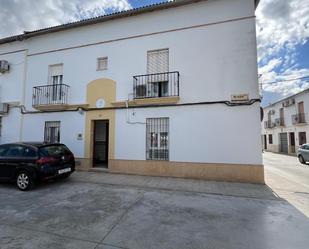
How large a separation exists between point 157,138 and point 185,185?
7.58 ft

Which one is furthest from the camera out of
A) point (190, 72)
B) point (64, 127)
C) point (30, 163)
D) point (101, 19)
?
point (64, 127)

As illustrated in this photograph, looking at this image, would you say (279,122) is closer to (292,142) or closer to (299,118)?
(292,142)

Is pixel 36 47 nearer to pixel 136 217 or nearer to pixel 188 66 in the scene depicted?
pixel 188 66

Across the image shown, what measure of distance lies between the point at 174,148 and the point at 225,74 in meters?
3.42

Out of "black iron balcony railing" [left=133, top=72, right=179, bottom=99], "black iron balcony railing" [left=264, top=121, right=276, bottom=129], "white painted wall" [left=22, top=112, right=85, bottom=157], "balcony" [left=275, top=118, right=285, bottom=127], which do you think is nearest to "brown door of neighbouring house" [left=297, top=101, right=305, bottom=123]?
"balcony" [left=275, top=118, right=285, bottom=127]

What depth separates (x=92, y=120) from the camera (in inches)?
352

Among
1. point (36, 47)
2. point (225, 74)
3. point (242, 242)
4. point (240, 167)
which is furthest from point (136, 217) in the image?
point (36, 47)

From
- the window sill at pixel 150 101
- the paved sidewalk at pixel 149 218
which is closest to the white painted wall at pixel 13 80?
the window sill at pixel 150 101

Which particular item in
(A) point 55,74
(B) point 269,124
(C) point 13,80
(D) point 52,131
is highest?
(A) point 55,74

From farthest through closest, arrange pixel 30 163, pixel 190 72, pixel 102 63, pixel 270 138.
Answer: pixel 270 138 → pixel 102 63 → pixel 190 72 → pixel 30 163

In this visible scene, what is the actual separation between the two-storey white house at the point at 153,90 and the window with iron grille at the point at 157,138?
41 mm

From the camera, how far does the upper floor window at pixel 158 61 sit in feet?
26.8

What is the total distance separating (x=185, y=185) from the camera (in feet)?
21.4

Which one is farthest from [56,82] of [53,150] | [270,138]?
[270,138]
